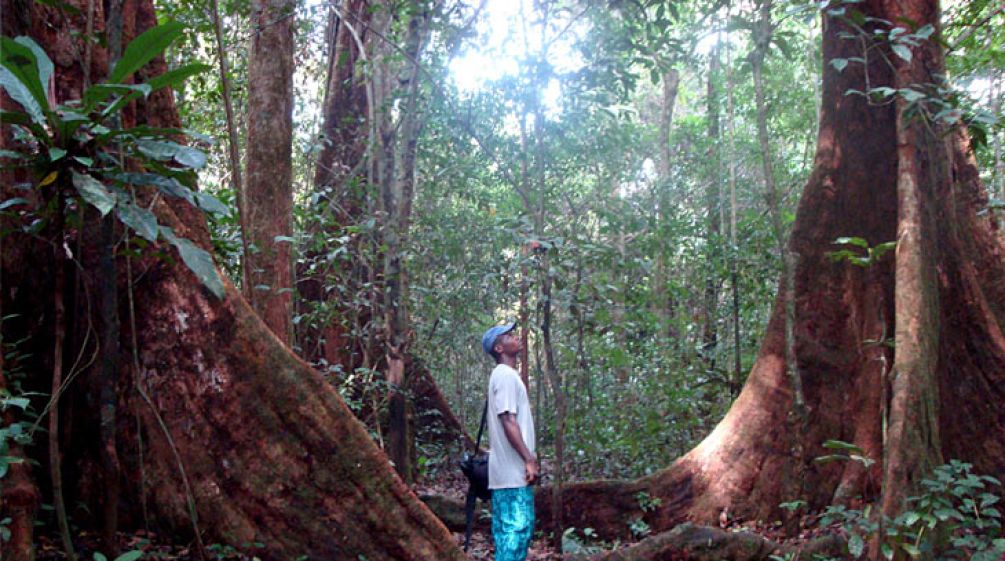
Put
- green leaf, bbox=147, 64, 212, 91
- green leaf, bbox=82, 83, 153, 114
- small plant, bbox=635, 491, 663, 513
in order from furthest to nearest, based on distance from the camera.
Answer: small plant, bbox=635, 491, 663, 513 → green leaf, bbox=147, 64, 212, 91 → green leaf, bbox=82, 83, 153, 114

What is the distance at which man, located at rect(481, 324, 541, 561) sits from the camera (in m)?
4.44

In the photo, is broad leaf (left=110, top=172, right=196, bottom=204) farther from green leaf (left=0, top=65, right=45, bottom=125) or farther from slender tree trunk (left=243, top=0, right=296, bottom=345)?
slender tree trunk (left=243, top=0, right=296, bottom=345)

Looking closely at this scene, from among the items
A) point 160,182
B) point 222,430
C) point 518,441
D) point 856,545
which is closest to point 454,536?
point 518,441

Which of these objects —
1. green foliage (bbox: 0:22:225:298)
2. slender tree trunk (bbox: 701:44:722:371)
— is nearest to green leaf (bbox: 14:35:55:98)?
green foliage (bbox: 0:22:225:298)

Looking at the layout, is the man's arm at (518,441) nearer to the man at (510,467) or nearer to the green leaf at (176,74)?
the man at (510,467)

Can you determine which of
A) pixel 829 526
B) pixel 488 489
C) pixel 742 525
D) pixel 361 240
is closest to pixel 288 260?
pixel 361 240

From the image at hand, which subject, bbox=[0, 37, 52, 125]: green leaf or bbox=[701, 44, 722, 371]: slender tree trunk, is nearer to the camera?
bbox=[0, 37, 52, 125]: green leaf

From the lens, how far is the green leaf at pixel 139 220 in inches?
101

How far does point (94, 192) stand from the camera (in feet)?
8.07

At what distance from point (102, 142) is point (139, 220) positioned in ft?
0.84

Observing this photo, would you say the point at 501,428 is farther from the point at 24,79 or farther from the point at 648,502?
the point at 24,79

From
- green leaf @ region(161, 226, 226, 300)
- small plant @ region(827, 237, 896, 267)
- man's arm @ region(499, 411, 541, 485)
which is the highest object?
small plant @ region(827, 237, 896, 267)

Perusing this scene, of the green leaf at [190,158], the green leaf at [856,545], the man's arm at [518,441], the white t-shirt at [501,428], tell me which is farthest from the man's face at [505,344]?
the green leaf at [190,158]

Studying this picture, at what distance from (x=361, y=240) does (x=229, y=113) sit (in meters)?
3.58
